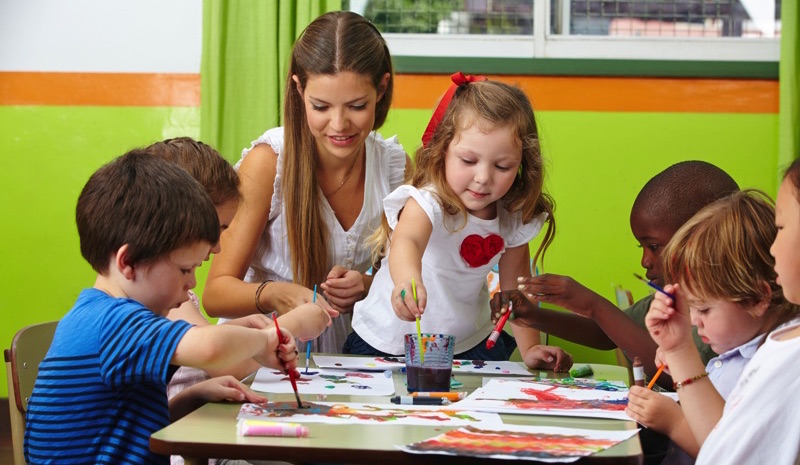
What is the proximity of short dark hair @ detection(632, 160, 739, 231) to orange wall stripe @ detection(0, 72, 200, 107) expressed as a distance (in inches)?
82.9

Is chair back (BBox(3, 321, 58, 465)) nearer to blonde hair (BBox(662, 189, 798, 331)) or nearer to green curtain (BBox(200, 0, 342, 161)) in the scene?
blonde hair (BBox(662, 189, 798, 331))

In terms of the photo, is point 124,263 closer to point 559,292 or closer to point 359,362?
point 359,362

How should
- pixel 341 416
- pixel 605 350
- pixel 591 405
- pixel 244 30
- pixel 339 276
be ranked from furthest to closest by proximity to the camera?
1. pixel 244 30
2. pixel 605 350
3. pixel 339 276
4. pixel 591 405
5. pixel 341 416

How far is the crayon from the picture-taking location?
6.41 ft

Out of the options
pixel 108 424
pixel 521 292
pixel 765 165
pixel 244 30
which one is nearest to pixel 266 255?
pixel 521 292

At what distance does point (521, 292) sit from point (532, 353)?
0.13m

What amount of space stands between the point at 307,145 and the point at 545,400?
1.05 m

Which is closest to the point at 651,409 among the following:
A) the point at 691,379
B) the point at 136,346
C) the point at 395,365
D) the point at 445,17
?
the point at 691,379

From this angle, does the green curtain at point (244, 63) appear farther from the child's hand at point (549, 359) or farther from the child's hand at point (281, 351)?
the child's hand at point (281, 351)

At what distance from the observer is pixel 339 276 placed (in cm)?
227

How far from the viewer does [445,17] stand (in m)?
3.97

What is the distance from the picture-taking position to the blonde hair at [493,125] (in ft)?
6.95

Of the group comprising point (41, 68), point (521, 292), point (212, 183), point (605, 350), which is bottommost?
point (605, 350)

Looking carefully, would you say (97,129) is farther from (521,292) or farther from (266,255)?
(521,292)
